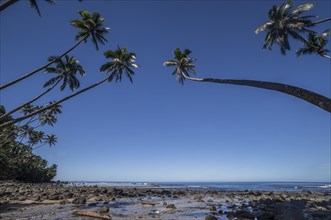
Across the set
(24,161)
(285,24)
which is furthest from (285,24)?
(24,161)

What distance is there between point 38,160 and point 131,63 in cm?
5984

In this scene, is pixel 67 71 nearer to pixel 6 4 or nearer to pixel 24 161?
pixel 6 4

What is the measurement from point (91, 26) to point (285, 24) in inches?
805

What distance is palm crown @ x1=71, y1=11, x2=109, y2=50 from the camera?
28.7m

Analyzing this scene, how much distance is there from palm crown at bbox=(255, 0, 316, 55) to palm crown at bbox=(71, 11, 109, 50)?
1730 centimetres

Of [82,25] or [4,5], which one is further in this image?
[82,25]

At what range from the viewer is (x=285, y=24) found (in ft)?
95.1

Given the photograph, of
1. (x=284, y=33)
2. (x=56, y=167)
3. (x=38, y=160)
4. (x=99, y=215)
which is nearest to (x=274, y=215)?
(x=99, y=215)

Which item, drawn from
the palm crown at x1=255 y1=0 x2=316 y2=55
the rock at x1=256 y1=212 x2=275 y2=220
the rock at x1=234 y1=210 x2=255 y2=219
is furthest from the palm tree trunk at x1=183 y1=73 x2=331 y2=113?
the palm crown at x1=255 y1=0 x2=316 y2=55

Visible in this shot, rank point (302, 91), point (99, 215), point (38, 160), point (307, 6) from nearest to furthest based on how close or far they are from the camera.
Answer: point (99, 215), point (302, 91), point (307, 6), point (38, 160)

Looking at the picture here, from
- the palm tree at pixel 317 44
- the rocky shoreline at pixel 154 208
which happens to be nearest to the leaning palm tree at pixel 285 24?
the palm tree at pixel 317 44

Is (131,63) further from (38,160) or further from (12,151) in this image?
(38,160)

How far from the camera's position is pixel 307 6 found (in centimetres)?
2816

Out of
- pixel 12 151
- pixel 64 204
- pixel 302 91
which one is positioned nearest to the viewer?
pixel 302 91
